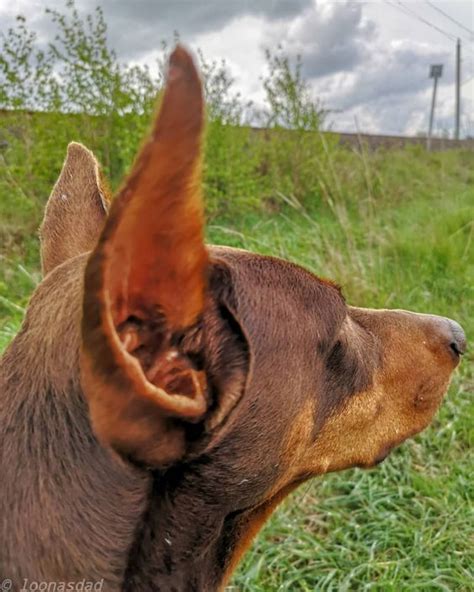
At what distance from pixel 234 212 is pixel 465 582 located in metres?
6.73

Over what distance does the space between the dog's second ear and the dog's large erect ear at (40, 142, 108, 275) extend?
710 mm

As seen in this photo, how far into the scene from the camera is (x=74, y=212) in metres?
1.88

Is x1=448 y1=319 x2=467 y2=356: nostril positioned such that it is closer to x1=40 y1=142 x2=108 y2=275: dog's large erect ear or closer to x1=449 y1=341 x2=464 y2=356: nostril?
x1=449 y1=341 x2=464 y2=356: nostril

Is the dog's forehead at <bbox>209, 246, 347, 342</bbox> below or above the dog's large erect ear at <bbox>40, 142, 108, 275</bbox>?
below

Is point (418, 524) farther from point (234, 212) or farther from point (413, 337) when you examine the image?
point (234, 212)

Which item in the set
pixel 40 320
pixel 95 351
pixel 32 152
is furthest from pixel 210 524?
pixel 32 152

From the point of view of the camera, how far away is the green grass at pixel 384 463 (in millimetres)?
2723

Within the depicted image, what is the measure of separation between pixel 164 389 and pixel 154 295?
0.76ft

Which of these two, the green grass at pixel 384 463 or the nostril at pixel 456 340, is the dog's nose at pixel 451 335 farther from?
the green grass at pixel 384 463

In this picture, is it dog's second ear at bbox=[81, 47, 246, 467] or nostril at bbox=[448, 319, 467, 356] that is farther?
nostril at bbox=[448, 319, 467, 356]

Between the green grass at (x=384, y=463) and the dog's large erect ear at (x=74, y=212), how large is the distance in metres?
1.67

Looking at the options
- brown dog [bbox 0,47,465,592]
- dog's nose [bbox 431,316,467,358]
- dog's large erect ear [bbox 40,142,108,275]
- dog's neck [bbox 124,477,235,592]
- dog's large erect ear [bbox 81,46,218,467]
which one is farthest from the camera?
dog's nose [bbox 431,316,467,358]

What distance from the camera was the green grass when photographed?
8.93ft

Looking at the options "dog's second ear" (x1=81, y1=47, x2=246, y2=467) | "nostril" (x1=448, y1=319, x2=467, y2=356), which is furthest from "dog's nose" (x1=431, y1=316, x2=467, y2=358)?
"dog's second ear" (x1=81, y1=47, x2=246, y2=467)
